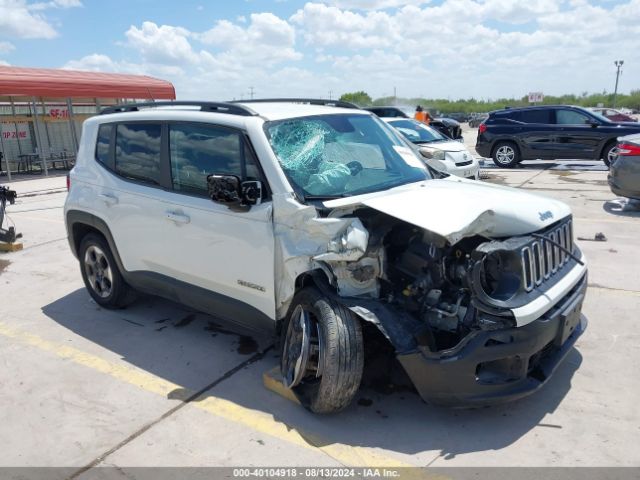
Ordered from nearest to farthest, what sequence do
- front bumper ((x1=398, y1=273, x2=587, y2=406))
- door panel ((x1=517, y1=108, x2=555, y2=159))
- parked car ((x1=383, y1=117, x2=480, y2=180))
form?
1. front bumper ((x1=398, y1=273, x2=587, y2=406))
2. parked car ((x1=383, y1=117, x2=480, y2=180))
3. door panel ((x1=517, y1=108, x2=555, y2=159))

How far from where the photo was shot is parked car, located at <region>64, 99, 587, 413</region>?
122 inches

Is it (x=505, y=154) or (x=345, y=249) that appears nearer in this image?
(x=345, y=249)

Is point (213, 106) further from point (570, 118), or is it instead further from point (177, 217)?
point (570, 118)

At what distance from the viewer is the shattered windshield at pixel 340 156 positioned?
147 inches

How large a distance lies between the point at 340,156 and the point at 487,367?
1823 mm

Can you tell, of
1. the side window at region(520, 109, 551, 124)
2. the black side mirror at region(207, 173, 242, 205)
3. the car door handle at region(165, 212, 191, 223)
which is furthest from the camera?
the side window at region(520, 109, 551, 124)

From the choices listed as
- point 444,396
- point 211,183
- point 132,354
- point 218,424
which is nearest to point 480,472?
point 444,396

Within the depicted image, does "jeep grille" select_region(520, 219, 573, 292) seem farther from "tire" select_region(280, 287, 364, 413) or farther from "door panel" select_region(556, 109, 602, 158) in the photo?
"door panel" select_region(556, 109, 602, 158)

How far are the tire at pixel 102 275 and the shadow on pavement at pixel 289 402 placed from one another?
18 centimetres

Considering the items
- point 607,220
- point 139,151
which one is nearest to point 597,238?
point 607,220

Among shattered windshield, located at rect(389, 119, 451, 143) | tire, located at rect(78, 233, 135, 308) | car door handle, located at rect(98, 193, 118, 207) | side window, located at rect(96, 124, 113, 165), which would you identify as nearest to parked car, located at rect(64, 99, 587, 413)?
car door handle, located at rect(98, 193, 118, 207)

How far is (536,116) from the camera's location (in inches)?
592

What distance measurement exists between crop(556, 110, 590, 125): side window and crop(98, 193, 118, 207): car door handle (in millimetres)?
13130

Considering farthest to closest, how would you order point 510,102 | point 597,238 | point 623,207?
1. point 510,102
2. point 623,207
3. point 597,238
